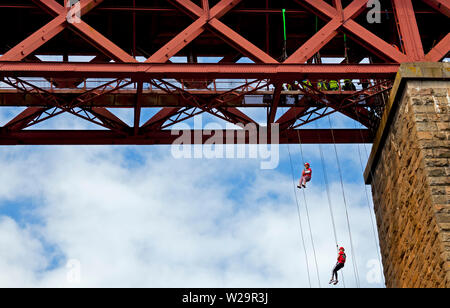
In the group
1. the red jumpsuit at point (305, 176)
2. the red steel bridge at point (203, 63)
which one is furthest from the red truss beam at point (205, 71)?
the red jumpsuit at point (305, 176)

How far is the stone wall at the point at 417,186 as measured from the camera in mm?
18875

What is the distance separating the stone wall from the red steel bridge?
1772 millimetres

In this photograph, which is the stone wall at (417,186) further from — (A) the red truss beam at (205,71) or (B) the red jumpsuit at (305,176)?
(B) the red jumpsuit at (305,176)

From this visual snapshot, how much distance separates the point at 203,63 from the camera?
22.1m

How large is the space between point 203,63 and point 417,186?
6650 mm

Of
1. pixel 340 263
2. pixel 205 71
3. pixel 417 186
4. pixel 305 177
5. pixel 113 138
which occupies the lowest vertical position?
pixel 417 186

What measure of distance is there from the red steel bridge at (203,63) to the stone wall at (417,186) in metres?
1.77

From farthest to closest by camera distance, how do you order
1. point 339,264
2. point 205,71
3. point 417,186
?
point 339,264 < point 205,71 < point 417,186

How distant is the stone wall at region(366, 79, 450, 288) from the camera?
18875 mm

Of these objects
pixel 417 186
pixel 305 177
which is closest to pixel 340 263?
pixel 305 177

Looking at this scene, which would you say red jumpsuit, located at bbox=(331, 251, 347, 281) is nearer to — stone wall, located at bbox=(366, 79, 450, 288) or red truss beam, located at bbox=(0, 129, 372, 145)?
stone wall, located at bbox=(366, 79, 450, 288)

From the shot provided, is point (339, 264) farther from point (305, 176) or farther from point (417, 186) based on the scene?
point (417, 186)

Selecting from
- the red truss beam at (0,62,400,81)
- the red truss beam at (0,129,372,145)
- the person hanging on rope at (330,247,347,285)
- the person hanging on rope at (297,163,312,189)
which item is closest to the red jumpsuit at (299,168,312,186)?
the person hanging on rope at (297,163,312,189)

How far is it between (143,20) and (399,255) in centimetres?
1207
